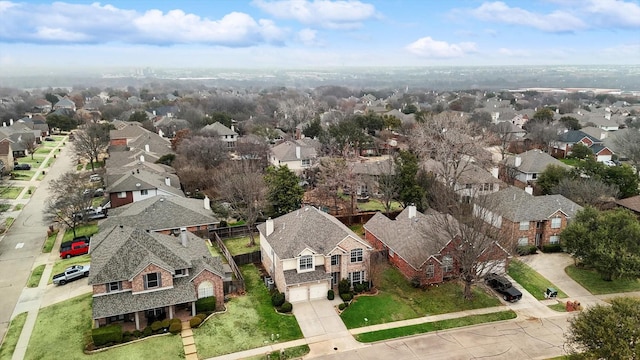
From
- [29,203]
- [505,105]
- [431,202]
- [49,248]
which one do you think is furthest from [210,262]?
[505,105]

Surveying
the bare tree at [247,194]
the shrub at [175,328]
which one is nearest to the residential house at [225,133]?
the bare tree at [247,194]

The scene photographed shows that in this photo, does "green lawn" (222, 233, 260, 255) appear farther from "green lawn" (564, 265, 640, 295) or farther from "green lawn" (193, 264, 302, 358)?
"green lawn" (564, 265, 640, 295)

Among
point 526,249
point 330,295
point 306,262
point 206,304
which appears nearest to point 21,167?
point 206,304

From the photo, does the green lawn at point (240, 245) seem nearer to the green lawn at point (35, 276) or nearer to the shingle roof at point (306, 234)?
the shingle roof at point (306, 234)

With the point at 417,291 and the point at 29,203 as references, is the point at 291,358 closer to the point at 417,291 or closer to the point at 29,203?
the point at 417,291

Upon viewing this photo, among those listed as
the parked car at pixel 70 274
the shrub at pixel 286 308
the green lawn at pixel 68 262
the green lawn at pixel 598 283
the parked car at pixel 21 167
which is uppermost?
the parked car at pixel 21 167

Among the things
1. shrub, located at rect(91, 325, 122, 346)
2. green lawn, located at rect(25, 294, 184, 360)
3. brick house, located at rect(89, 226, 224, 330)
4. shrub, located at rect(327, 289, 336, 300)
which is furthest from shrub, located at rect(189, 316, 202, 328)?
shrub, located at rect(327, 289, 336, 300)

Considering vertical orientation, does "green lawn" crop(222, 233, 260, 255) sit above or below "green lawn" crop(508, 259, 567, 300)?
above
